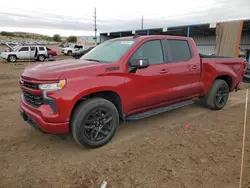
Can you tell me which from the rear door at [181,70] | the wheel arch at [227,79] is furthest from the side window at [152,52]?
the wheel arch at [227,79]

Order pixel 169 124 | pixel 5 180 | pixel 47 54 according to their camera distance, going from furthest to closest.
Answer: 1. pixel 47 54
2. pixel 169 124
3. pixel 5 180

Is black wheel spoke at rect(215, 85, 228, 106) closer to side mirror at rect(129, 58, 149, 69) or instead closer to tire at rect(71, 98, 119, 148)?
side mirror at rect(129, 58, 149, 69)

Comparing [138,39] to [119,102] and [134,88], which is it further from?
[119,102]

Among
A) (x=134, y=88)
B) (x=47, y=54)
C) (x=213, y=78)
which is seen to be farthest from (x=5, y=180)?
(x=47, y=54)

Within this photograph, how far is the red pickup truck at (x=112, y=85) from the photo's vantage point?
3.23m

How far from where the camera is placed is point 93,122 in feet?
11.6

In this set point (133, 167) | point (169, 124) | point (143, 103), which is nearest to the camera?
point (133, 167)

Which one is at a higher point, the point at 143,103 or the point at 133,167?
the point at 143,103

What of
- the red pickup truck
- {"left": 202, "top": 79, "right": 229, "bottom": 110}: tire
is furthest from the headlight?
{"left": 202, "top": 79, "right": 229, "bottom": 110}: tire

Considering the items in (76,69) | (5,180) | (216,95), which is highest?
(76,69)

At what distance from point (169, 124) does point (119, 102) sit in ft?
4.90

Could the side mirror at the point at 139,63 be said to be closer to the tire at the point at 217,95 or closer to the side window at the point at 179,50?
the side window at the point at 179,50

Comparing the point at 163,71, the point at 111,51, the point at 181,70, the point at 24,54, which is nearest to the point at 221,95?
the point at 181,70

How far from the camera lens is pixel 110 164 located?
320 centimetres
